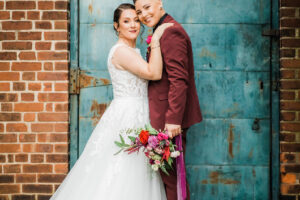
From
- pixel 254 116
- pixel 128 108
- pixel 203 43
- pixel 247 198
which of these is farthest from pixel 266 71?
pixel 128 108

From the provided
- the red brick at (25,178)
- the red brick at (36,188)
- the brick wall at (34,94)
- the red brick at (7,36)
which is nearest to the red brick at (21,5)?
the brick wall at (34,94)

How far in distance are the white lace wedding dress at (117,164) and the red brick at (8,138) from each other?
0.86 meters

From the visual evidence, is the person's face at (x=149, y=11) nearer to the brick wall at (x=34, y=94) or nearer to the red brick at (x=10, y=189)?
the brick wall at (x=34, y=94)

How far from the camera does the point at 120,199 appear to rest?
228 cm

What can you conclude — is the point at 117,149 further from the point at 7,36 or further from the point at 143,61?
the point at 7,36

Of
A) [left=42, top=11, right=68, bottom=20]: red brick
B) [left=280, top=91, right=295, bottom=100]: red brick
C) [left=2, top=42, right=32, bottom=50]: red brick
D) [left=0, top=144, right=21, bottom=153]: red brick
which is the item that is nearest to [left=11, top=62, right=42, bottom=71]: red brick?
[left=2, top=42, right=32, bottom=50]: red brick

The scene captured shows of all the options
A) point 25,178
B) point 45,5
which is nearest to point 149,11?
point 45,5

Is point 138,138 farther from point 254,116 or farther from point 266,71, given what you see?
point 266,71

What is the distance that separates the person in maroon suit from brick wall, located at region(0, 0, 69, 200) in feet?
3.46

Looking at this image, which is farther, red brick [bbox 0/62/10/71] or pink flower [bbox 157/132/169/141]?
red brick [bbox 0/62/10/71]

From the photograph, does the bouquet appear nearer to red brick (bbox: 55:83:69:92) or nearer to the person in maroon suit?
the person in maroon suit

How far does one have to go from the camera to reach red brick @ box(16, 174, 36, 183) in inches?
121

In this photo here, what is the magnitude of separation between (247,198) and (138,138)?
62.0 inches

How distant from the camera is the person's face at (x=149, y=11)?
2.44 m
